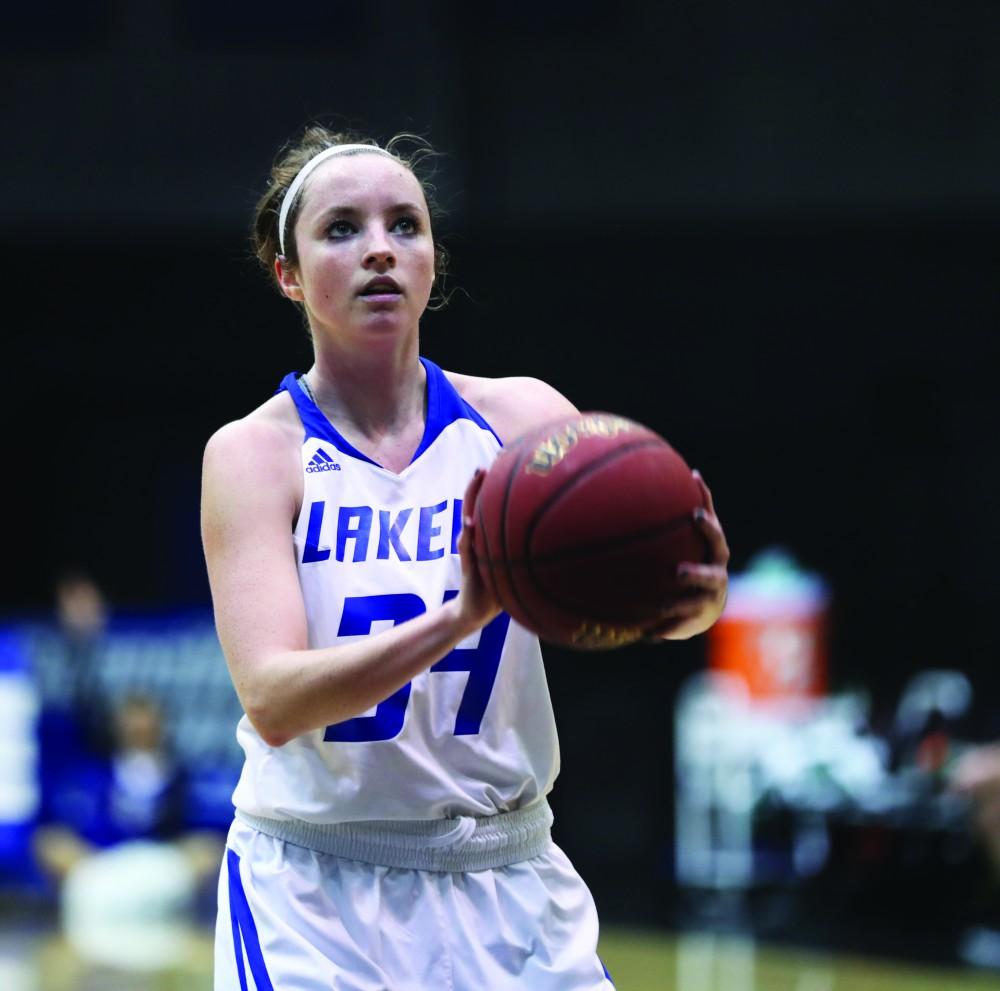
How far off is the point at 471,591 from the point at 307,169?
98cm

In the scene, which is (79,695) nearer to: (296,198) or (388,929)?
(296,198)

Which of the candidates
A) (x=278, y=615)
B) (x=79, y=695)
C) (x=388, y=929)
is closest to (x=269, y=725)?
(x=278, y=615)

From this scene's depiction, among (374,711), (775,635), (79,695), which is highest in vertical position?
(374,711)

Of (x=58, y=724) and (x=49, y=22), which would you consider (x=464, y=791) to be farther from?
(x=49, y=22)

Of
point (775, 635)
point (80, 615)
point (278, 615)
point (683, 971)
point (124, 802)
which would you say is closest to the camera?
point (278, 615)

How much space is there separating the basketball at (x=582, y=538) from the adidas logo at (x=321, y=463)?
1.48ft

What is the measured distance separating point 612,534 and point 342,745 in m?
0.60

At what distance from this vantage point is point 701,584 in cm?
239

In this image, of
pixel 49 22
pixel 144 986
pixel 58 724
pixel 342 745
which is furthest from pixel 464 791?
pixel 49 22

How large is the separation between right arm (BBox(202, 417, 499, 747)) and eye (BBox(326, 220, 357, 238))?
0.33 meters

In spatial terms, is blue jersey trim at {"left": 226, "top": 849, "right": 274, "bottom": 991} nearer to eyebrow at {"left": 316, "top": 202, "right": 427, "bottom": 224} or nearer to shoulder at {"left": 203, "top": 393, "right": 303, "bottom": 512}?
shoulder at {"left": 203, "top": 393, "right": 303, "bottom": 512}

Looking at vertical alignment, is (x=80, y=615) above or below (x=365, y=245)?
below

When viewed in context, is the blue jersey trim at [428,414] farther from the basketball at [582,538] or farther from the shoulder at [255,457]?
the basketball at [582,538]

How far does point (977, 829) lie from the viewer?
26.8ft
